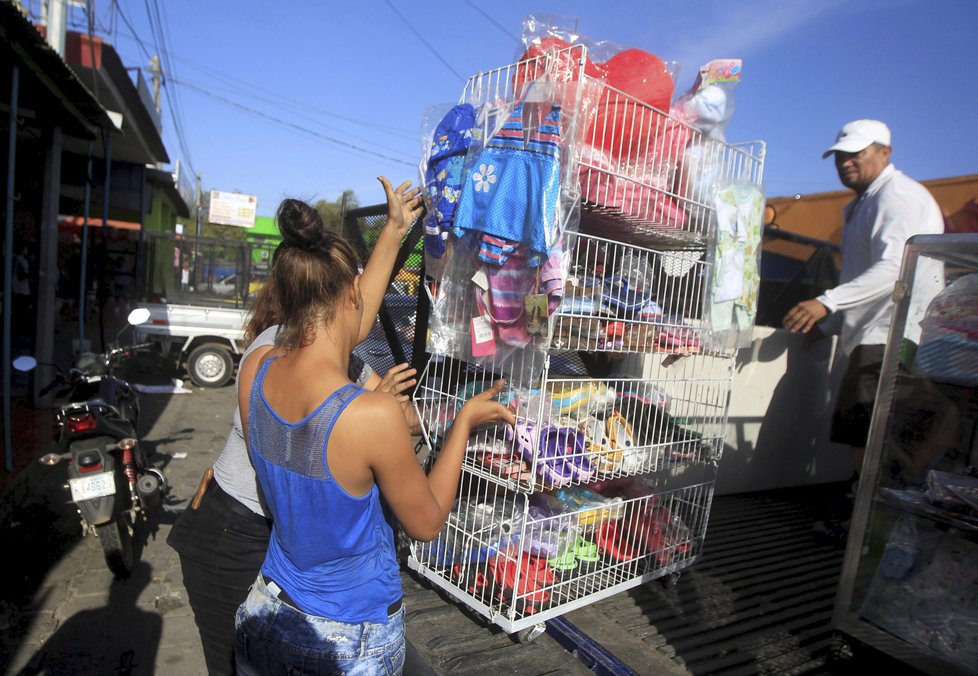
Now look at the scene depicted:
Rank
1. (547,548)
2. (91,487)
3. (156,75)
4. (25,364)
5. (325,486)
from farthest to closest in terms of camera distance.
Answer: (156,75)
(25,364)
(91,487)
(547,548)
(325,486)

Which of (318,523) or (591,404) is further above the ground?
(591,404)

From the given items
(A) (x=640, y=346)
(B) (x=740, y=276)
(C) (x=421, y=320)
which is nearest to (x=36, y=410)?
(C) (x=421, y=320)

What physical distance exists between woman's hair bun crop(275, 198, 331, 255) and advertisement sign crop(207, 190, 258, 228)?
3528 centimetres

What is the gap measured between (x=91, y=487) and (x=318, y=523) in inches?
105

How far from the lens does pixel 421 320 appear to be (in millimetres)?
3305

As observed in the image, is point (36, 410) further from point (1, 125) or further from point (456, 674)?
point (456, 674)

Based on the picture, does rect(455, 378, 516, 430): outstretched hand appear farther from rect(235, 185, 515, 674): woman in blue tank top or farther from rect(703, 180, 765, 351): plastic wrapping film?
rect(703, 180, 765, 351): plastic wrapping film

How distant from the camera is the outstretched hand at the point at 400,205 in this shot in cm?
236

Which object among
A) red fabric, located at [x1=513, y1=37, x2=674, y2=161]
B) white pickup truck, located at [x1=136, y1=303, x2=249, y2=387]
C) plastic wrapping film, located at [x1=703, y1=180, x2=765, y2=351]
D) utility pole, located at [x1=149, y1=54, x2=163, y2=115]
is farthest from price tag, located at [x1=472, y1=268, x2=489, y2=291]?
utility pole, located at [x1=149, y1=54, x2=163, y2=115]

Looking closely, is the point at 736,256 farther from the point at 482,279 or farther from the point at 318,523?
the point at 318,523

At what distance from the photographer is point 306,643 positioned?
1.50 metres

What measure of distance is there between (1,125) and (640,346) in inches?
274

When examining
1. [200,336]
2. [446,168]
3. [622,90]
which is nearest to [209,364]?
[200,336]

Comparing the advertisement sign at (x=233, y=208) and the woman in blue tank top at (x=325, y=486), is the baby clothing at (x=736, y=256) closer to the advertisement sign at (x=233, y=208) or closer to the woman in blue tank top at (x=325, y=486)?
the woman in blue tank top at (x=325, y=486)
